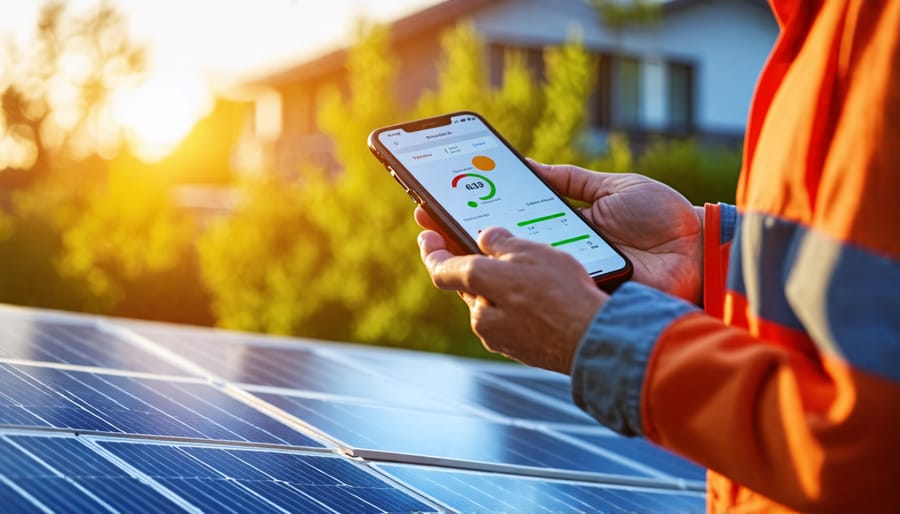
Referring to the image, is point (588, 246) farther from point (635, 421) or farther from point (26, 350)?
point (26, 350)

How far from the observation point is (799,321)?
177cm

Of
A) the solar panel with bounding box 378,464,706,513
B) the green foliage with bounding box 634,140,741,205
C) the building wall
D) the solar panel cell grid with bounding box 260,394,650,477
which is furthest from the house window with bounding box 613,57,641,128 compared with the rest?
the solar panel with bounding box 378,464,706,513

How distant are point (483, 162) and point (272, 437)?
1059 millimetres

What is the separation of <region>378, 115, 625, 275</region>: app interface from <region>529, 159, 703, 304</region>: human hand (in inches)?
3.8

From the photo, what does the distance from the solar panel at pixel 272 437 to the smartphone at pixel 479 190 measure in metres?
0.74

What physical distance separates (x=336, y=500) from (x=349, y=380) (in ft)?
8.18

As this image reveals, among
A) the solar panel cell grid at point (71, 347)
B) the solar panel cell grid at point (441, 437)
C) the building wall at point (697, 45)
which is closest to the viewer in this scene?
the solar panel cell grid at point (441, 437)

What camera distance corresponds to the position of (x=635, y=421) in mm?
1871

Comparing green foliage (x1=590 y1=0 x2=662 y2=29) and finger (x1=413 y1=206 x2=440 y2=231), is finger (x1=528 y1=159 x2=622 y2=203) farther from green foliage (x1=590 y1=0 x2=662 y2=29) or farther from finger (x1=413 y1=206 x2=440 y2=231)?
green foliage (x1=590 y1=0 x2=662 y2=29)

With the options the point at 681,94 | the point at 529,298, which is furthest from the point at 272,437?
the point at 681,94

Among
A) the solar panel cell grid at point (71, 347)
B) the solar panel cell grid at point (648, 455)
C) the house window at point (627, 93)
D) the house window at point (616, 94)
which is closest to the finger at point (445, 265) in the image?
the solar panel cell grid at point (71, 347)

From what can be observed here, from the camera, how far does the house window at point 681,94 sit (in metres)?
27.7

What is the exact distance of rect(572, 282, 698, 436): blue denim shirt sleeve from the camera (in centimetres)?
186

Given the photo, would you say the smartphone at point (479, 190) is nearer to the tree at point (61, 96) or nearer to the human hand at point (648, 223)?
the human hand at point (648, 223)
